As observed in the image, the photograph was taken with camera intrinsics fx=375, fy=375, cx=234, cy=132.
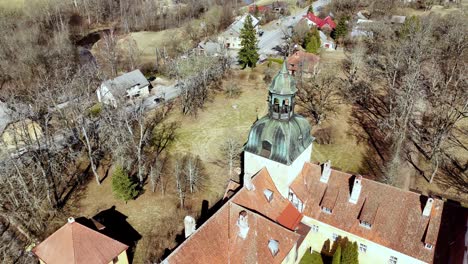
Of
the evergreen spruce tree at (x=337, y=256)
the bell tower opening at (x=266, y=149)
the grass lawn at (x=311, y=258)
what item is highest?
the bell tower opening at (x=266, y=149)

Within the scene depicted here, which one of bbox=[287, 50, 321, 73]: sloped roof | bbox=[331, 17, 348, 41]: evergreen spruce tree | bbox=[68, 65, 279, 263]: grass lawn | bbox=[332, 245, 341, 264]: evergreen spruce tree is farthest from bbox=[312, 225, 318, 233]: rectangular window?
bbox=[331, 17, 348, 41]: evergreen spruce tree

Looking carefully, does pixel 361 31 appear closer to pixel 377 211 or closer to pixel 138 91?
pixel 138 91

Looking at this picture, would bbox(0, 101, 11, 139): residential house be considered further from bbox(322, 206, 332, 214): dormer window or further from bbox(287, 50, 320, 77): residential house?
bbox(287, 50, 320, 77): residential house

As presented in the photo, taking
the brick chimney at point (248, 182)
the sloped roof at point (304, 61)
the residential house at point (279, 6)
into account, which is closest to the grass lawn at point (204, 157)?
the sloped roof at point (304, 61)

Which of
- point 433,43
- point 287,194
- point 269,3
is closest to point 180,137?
point 287,194

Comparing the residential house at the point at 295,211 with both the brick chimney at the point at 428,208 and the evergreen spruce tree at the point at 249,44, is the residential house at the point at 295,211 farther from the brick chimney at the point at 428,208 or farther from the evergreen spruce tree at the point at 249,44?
the evergreen spruce tree at the point at 249,44

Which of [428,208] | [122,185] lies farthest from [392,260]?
[122,185]

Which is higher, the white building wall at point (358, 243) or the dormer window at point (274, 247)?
the dormer window at point (274, 247)

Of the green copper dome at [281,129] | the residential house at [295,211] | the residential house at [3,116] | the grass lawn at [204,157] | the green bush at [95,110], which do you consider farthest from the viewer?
the green bush at [95,110]
